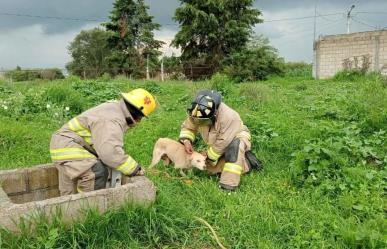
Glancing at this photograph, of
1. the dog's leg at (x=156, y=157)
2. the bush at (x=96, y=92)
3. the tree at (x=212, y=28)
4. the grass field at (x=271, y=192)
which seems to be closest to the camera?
the grass field at (x=271, y=192)

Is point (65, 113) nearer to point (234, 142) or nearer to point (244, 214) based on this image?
point (234, 142)

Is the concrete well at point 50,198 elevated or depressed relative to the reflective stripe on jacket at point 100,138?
depressed

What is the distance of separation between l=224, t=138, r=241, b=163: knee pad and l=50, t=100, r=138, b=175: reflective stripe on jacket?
1.34 meters

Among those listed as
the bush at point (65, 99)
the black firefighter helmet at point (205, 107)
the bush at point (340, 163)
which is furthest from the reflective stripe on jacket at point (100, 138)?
the bush at point (65, 99)

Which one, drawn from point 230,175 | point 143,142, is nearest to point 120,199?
point 230,175

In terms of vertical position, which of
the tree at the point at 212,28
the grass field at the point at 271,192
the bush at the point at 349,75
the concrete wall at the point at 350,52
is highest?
the tree at the point at 212,28

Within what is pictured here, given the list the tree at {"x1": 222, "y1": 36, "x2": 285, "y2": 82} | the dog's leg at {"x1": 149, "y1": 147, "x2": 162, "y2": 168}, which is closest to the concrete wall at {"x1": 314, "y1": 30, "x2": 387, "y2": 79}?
the tree at {"x1": 222, "y1": 36, "x2": 285, "y2": 82}

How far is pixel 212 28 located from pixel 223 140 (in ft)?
65.5

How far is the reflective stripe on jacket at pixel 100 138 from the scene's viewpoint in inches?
133

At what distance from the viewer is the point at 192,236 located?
3436mm

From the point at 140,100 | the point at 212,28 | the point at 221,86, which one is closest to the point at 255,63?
the point at 212,28

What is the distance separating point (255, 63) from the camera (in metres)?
20.9

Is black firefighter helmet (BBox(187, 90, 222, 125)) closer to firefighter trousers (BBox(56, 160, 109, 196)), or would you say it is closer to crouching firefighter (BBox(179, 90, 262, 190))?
crouching firefighter (BBox(179, 90, 262, 190))

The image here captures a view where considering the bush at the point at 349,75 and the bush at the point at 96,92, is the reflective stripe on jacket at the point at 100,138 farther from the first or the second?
the bush at the point at 349,75
